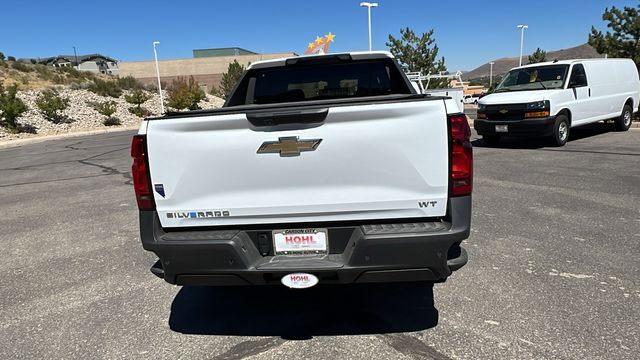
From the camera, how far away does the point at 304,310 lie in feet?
11.2

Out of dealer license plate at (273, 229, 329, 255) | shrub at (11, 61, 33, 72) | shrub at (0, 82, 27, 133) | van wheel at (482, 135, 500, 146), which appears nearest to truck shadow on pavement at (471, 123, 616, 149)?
van wheel at (482, 135, 500, 146)

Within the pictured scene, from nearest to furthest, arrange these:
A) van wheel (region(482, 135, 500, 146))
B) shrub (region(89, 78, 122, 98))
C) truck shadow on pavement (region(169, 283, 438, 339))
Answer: truck shadow on pavement (region(169, 283, 438, 339)) < van wheel (region(482, 135, 500, 146)) < shrub (region(89, 78, 122, 98))

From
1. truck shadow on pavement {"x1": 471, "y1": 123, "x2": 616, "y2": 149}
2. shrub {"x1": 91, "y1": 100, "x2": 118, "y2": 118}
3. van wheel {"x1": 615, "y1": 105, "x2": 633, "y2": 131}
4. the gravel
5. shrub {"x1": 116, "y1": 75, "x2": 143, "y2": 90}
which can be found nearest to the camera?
truck shadow on pavement {"x1": 471, "y1": 123, "x2": 616, "y2": 149}

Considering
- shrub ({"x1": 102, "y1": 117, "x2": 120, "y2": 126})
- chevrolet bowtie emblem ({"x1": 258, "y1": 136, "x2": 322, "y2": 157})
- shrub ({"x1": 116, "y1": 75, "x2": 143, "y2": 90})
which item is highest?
shrub ({"x1": 116, "y1": 75, "x2": 143, "y2": 90})

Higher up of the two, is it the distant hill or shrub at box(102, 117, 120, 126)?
the distant hill

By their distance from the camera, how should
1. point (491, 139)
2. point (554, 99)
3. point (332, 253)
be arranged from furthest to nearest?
point (491, 139), point (554, 99), point (332, 253)

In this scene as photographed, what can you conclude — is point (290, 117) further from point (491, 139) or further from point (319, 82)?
point (491, 139)

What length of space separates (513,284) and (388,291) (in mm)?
1050

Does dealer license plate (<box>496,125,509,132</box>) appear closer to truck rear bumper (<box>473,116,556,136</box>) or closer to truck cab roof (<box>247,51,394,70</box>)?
truck rear bumper (<box>473,116,556,136</box>)

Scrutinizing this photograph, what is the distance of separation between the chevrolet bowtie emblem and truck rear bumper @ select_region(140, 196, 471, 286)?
0.47 metres

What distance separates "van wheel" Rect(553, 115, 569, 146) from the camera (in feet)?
34.4

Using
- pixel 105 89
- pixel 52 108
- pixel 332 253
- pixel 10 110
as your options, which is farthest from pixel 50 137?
pixel 332 253

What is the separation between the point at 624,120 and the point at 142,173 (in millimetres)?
14552

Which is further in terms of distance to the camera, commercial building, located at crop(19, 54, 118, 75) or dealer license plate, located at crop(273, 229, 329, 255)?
commercial building, located at crop(19, 54, 118, 75)
